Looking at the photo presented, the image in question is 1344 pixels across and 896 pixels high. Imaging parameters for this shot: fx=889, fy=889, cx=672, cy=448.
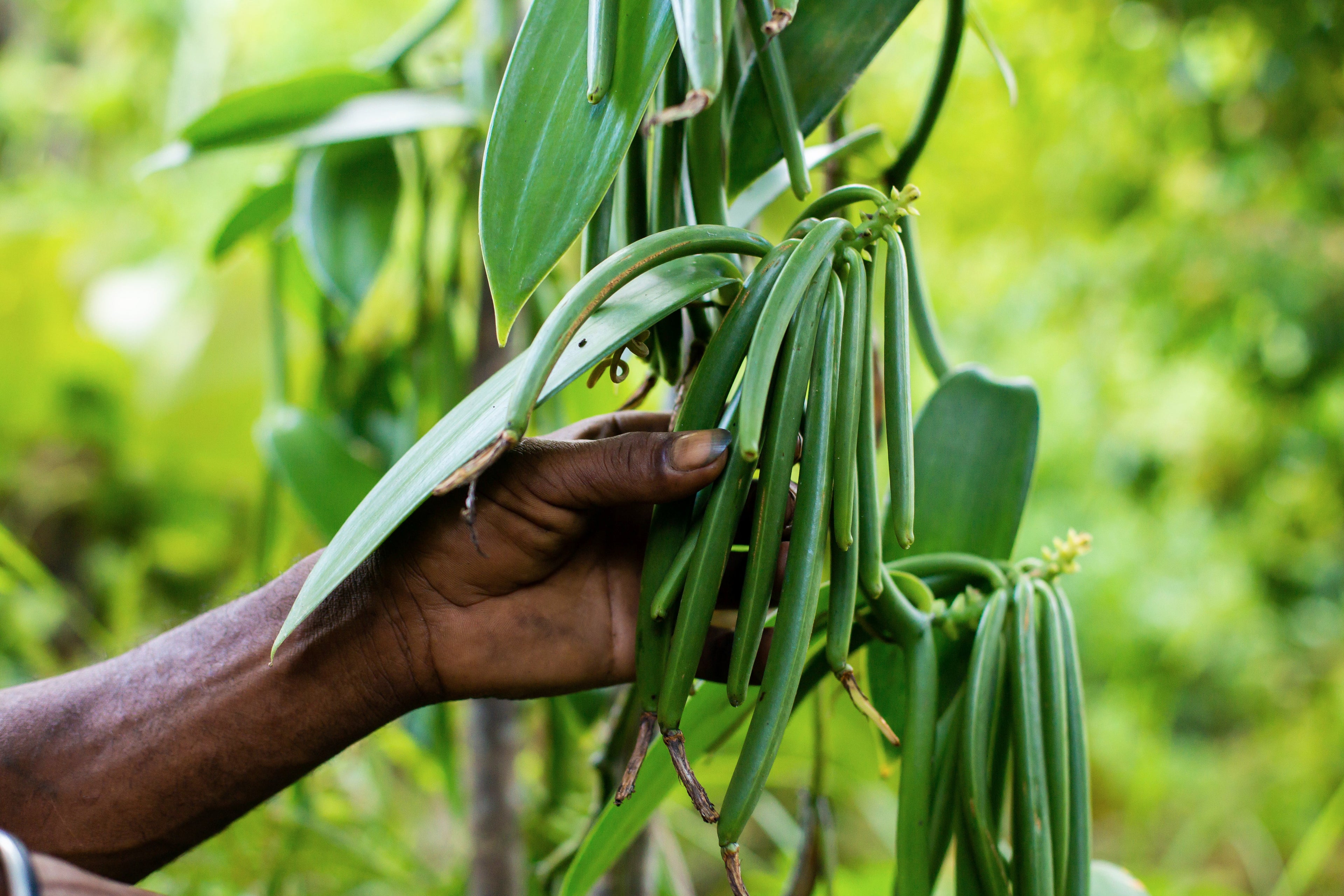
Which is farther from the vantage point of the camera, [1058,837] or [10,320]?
[10,320]

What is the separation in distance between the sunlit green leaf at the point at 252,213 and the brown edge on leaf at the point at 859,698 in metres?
0.60

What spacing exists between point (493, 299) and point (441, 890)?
2.58 ft

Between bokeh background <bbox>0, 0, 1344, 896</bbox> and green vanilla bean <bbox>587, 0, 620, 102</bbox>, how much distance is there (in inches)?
9.1

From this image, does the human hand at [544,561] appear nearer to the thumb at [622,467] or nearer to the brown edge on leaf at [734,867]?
the thumb at [622,467]

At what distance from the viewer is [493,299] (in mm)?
296

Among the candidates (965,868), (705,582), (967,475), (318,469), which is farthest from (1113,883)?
(318,469)

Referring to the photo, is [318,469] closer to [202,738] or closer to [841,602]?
[202,738]

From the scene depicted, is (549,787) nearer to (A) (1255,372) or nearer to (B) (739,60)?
(B) (739,60)

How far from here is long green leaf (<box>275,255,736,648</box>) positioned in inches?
10.8

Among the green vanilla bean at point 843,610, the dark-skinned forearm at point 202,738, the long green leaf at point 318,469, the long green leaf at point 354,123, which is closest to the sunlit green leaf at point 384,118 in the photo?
the long green leaf at point 354,123

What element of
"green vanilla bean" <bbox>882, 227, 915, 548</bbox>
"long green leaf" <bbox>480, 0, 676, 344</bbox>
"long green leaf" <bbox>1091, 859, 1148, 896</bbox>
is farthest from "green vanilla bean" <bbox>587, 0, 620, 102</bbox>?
"long green leaf" <bbox>1091, 859, 1148, 896</bbox>

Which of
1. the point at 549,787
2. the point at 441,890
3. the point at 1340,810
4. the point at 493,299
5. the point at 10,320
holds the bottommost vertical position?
the point at 1340,810

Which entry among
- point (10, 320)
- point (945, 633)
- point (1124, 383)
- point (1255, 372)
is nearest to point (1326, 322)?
point (1255, 372)

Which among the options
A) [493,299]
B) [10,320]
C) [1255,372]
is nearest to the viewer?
[493,299]
